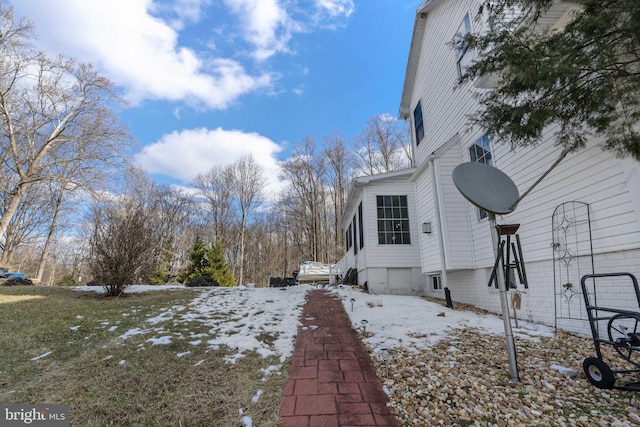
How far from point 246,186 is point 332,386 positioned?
23.4 metres

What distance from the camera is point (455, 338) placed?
158 inches

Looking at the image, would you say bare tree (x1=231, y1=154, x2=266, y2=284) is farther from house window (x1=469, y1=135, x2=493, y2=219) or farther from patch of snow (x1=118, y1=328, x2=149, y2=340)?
house window (x1=469, y1=135, x2=493, y2=219)

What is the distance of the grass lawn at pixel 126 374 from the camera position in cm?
243

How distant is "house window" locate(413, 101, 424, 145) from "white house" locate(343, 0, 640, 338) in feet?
0.98

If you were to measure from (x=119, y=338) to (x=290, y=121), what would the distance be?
22.5m

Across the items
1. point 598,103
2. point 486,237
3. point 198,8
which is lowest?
point 486,237

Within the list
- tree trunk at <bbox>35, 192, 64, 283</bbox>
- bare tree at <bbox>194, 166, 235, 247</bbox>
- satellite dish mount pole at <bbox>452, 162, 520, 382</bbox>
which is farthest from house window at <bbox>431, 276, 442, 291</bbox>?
tree trunk at <bbox>35, 192, 64, 283</bbox>

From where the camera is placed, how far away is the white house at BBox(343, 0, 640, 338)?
11.6 feet

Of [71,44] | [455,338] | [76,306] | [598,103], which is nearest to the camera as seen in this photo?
[598,103]

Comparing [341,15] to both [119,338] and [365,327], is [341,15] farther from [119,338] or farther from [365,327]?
[119,338]

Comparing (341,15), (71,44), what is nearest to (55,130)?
(71,44)

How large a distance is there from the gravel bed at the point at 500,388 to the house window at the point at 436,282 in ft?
14.8

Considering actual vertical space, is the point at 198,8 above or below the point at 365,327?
above

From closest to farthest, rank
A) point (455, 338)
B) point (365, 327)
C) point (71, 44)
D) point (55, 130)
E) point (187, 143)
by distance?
point (455, 338), point (365, 327), point (71, 44), point (55, 130), point (187, 143)
